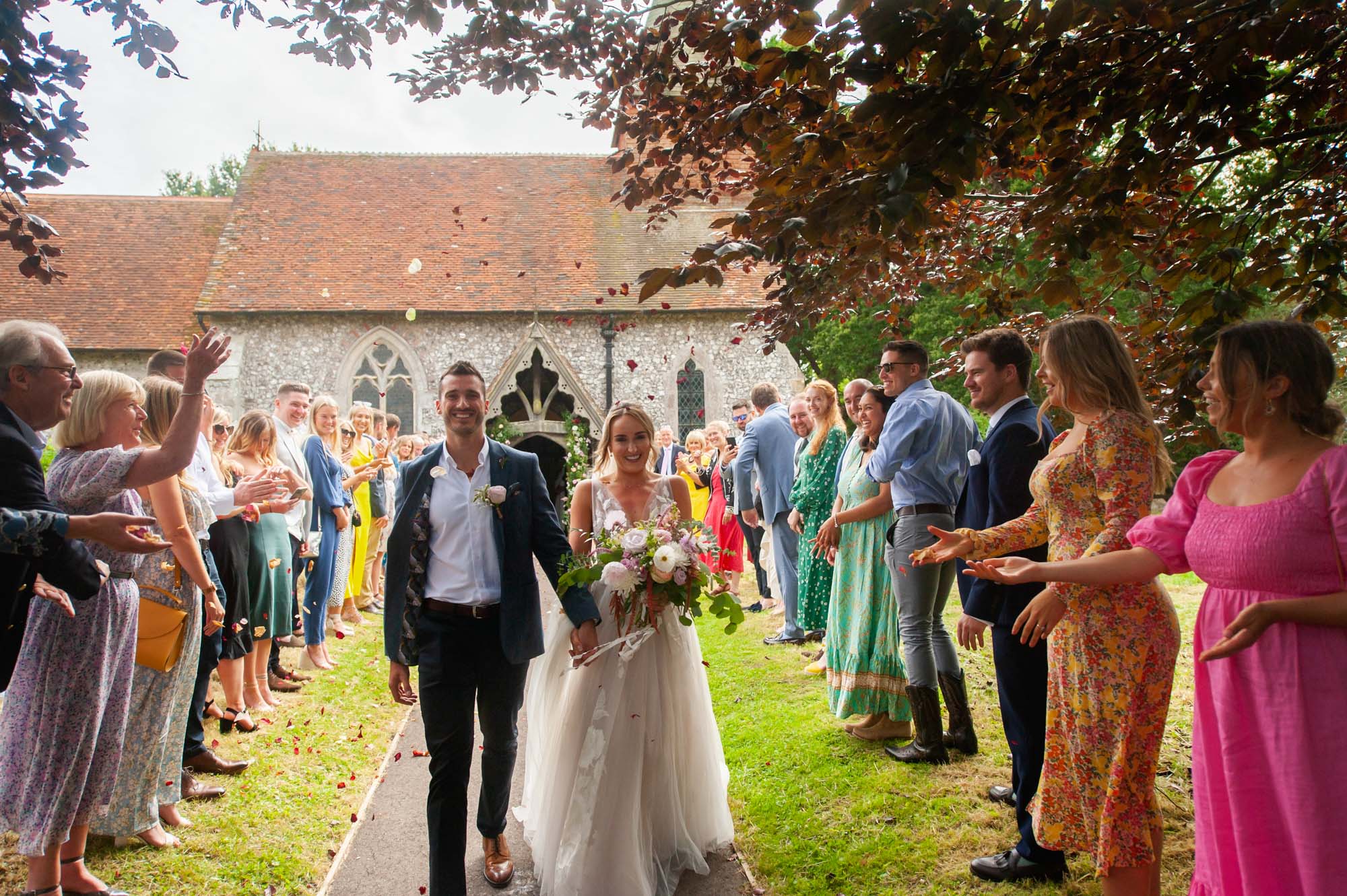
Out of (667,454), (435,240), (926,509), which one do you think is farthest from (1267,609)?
(435,240)

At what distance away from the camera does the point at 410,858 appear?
4629 millimetres

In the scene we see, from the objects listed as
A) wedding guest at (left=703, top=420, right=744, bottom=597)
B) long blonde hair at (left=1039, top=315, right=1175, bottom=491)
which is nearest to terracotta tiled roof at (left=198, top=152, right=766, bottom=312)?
wedding guest at (left=703, top=420, right=744, bottom=597)

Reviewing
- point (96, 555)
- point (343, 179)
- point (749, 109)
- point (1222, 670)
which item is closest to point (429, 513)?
point (96, 555)

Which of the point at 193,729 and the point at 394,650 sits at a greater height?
the point at 394,650

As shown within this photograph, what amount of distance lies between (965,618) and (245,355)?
72.8ft

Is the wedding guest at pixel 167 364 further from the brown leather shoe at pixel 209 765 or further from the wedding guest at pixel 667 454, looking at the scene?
the wedding guest at pixel 667 454

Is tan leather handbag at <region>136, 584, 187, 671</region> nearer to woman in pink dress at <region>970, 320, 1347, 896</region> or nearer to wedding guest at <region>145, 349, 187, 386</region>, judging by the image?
wedding guest at <region>145, 349, 187, 386</region>

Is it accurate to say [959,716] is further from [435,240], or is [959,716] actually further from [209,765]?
[435,240]

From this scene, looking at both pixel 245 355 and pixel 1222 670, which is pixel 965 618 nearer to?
pixel 1222 670

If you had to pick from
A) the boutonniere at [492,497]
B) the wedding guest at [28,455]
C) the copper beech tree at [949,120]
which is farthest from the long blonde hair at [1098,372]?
the wedding guest at [28,455]

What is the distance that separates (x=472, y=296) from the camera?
76.0 ft

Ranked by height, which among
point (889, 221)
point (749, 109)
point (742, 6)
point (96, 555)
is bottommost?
point (96, 555)

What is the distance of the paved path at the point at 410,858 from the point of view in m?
4.21

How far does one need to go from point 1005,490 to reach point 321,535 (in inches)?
257
